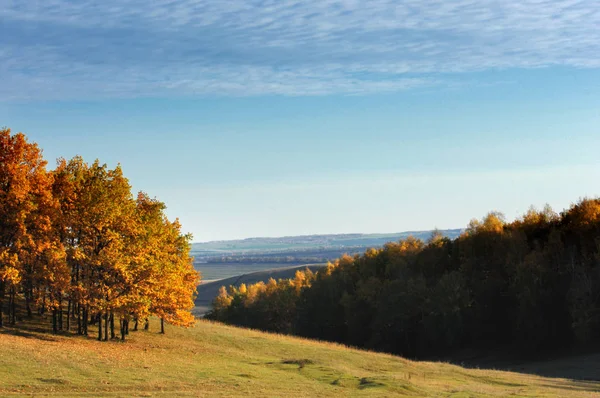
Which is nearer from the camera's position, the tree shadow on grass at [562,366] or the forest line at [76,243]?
the tree shadow on grass at [562,366]

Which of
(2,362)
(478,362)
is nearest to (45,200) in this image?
(2,362)

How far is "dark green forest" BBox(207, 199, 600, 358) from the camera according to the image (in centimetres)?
8550

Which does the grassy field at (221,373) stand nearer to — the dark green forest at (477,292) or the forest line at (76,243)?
the forest line at (76,243)

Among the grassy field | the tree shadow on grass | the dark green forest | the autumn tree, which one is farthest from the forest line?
the dark green forest

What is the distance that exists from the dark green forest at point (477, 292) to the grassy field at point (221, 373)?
20.9m

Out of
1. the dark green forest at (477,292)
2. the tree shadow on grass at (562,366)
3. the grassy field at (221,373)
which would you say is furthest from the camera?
the dark green forest at (477,292)

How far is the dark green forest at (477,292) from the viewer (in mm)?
85500

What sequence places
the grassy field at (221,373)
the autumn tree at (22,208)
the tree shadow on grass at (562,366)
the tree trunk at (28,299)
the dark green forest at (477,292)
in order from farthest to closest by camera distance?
1. the dark green forest at (477,292)
2. the tree trunk at (28,299)
3. the autumn tree at (22,208)
4. the tree shadow on grass at (562,366)
5. the grassy field at (221,373)

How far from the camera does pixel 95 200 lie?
6159 cm

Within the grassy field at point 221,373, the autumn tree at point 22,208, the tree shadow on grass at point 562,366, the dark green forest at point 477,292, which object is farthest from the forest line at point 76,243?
the dark green forest at point 477,292

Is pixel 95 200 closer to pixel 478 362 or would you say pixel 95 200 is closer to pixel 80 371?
pixel 80 371

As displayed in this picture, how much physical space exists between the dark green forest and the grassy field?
2092cm

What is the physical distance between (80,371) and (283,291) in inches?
3723

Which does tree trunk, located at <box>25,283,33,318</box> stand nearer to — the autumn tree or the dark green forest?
the autumn tree
